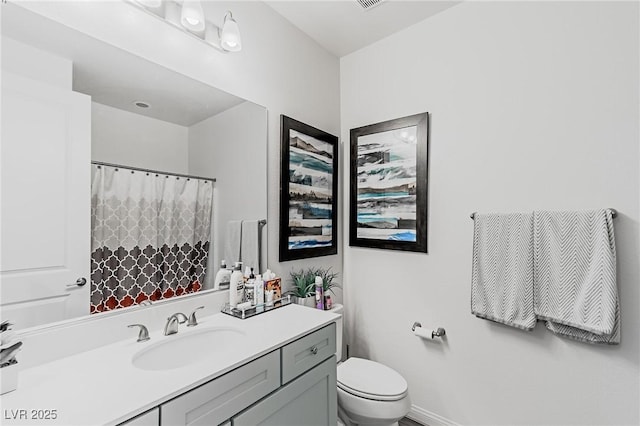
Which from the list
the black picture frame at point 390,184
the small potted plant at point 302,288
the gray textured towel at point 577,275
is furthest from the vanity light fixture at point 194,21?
the gray textured towel at point 577,275

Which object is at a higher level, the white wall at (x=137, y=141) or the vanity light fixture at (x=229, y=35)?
the vanity light fixture at (x=229, y=35)

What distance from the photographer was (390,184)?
2.00 meters

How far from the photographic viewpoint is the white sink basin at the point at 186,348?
1095 mm

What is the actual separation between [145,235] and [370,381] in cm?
130

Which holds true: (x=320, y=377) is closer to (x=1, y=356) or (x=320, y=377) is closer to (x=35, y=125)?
(x=1, y=356)

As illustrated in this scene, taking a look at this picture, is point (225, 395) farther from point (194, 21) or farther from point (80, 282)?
point (194, 21)

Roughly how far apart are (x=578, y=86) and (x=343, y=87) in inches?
55.3

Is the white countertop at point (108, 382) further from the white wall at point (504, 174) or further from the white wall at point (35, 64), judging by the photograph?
the white wall at point (504, 174)

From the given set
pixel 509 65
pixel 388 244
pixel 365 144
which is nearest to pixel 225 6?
pixel 365 144

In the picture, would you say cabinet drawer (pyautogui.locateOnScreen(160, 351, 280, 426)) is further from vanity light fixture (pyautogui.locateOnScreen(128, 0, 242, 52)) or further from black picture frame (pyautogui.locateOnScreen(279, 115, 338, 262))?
vanity light fixture (pyautogui.locateOnScreen(128, 0, 242, 52))

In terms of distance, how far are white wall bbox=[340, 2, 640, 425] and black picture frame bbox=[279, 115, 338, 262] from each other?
0.34 meters

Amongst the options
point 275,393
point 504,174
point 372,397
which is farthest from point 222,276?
point 504,174

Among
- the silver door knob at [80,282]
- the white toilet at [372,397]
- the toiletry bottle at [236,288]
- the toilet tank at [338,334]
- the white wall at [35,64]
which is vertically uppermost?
the white wall at [35,64]

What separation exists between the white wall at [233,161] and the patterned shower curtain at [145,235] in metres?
0.06
